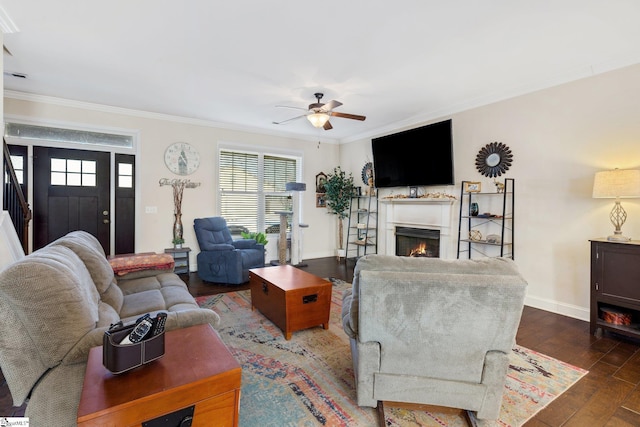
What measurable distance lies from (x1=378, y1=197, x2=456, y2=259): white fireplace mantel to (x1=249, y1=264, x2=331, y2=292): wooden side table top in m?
2.51

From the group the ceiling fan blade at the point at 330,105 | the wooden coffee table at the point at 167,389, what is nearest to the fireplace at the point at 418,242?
the ceiling fan blade at the point at 330,105

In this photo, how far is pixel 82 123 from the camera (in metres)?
4.46

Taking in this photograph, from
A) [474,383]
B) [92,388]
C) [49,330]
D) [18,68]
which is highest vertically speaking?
[18,68]

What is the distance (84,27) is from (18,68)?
1.55m

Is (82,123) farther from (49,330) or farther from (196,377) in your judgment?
(196,377)

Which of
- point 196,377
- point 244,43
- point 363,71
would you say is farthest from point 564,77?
point 196,377

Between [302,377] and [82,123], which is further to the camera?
[82,123]

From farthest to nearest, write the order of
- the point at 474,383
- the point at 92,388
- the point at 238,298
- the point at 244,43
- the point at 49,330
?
the point at 238,298 → the point at 244,43 → the point at 474,383 → the point at 49,330 → the point at 92,388

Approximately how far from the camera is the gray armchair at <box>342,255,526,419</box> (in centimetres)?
153

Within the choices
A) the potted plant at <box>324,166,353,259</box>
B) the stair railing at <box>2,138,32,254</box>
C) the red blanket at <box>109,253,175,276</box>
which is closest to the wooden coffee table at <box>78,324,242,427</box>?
the red blanket at <box>109,253,175,276</box>

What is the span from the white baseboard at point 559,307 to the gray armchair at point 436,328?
8.10 feet

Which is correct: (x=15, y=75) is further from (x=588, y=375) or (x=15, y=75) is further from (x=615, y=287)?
(x=615, y=287)

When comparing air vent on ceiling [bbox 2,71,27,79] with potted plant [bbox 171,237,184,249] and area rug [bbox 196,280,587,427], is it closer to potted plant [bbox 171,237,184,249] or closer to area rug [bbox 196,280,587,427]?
potted plant [bbox 171,237,184,249]

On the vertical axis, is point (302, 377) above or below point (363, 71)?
below
